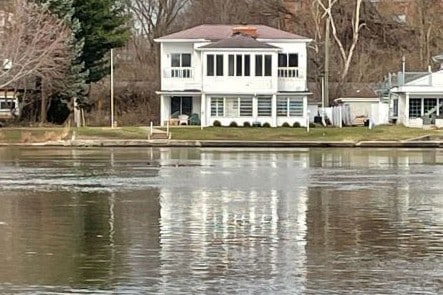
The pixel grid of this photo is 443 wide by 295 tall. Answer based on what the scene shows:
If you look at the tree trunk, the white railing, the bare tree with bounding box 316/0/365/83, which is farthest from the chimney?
the tree trunk

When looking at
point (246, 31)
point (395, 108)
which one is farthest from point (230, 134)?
point (395, 108)

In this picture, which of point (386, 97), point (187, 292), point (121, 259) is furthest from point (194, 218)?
point (386, 97)

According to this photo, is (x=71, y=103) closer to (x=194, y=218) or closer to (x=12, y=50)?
(x=12, y=50)

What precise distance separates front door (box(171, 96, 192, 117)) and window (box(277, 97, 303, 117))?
20.5 ft

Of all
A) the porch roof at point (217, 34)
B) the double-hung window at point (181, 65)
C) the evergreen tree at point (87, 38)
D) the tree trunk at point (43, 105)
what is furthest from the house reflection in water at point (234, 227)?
the porch roof at point (217, 34)

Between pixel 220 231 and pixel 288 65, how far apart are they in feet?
171

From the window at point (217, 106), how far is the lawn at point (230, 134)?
215 inches

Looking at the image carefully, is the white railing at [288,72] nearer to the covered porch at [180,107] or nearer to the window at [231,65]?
the window at [231,65]

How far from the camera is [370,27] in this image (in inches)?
3388

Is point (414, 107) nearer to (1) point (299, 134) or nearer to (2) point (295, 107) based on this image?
(2) point (295, 107)

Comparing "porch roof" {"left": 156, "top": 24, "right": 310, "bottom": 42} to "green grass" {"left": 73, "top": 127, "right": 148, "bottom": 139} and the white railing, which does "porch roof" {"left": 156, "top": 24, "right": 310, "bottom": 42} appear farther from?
"green grass" {"left": 73, "top": 127, "right": 148, "bottom": 139}

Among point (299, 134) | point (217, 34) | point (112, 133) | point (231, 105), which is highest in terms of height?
point (217, 34)

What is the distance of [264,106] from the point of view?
6688 centimetres

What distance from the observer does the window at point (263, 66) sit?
6619cm
